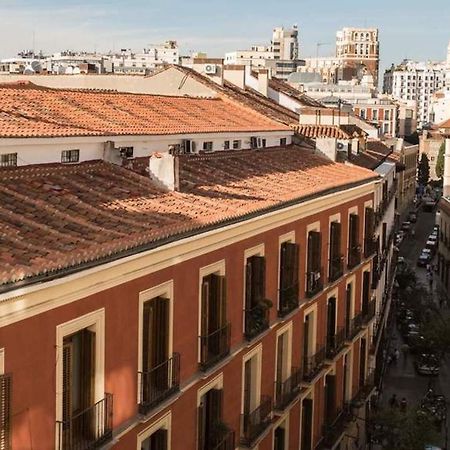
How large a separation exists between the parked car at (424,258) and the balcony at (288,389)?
49.9 meters

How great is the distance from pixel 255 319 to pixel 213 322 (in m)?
2.15

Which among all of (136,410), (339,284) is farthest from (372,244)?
(136,410)

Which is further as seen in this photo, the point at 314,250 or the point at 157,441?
the point at 314,250

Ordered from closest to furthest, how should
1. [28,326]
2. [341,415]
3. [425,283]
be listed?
[28,326], [341,415], [425,283]

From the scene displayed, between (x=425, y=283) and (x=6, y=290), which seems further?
(x=425, y=283)

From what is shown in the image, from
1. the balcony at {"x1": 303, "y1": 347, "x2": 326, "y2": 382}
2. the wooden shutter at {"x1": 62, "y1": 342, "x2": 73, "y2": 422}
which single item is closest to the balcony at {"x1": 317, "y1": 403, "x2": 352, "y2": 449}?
the balcony at {"x1": 303, "y1": 347, "x2": 326, "y2": 382}

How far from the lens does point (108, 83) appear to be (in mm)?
33312

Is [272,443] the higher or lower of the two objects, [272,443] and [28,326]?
the lower

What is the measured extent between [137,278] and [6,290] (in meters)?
3.86

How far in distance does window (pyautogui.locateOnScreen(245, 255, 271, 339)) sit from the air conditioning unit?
17.7 meters

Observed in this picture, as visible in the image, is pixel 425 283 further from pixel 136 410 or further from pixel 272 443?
pixel 136 410

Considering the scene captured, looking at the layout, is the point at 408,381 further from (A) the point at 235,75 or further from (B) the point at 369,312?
(A) the point at 235,75

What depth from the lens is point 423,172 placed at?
130500mm

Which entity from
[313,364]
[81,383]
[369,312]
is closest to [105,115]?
[313,364]
